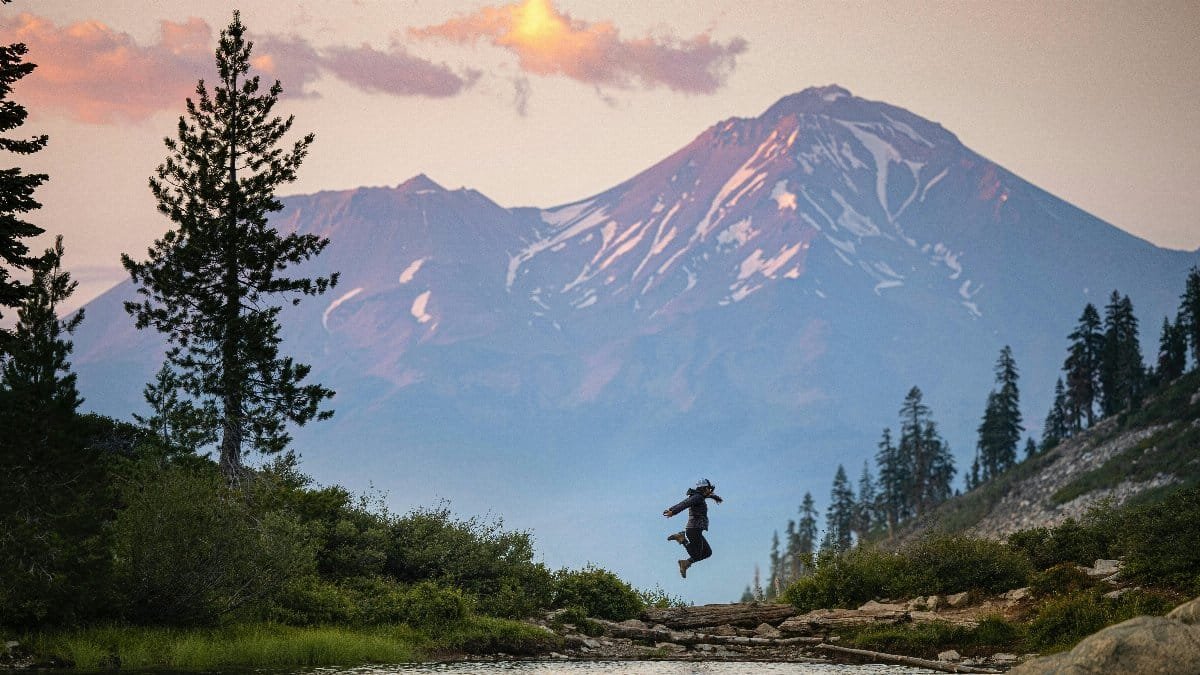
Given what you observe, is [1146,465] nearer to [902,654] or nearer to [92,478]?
[902,654]

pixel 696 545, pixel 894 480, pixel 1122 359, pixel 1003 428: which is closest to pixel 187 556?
pixel 696 545

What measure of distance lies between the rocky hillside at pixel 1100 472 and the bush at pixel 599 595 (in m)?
66.6

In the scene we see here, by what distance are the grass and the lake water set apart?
1.14 m

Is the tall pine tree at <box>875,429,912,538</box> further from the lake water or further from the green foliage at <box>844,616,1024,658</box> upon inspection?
the lake water

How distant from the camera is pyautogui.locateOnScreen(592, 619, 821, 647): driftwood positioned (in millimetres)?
30906

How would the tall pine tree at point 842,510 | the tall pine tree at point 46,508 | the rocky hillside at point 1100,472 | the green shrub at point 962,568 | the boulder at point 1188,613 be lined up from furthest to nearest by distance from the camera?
the tall pine tree at point 842,510 < the rocky hillside at point 1100,472 < the green shrub at point 962,568 < the tall pine tree at point 46,508 < the boulder at point 1188,613

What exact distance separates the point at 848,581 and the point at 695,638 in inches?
227

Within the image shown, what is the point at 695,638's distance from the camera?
31359mm

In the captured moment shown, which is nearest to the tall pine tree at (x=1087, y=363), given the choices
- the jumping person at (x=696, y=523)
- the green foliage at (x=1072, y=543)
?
the green foliage at (x=1072, y=543)

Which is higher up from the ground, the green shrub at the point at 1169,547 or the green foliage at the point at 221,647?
the green shrub at the point at 1169,547

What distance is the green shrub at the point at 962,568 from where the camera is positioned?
31.9 metres

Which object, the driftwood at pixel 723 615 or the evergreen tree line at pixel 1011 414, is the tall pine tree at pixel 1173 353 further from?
the driftwood at pixel 723 615

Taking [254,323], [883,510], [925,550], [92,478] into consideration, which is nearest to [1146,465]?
[883,510]

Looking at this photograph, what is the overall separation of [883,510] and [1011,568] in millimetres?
142183
